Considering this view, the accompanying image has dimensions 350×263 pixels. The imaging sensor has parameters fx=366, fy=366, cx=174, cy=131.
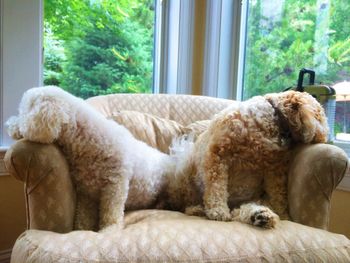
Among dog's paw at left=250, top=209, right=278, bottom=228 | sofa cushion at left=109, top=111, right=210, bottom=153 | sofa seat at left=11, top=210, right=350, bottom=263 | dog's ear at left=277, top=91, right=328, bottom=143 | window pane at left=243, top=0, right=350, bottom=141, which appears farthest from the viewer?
window pane at left=243, top=0, right=350, bottom=141

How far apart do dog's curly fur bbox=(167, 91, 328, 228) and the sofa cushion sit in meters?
0.42

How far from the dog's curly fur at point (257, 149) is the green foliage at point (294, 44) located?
97 cm

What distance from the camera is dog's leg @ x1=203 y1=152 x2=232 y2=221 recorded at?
1381 millimetres

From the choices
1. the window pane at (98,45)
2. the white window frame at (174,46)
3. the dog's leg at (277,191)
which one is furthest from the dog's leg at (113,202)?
the white window frame at (174,46)

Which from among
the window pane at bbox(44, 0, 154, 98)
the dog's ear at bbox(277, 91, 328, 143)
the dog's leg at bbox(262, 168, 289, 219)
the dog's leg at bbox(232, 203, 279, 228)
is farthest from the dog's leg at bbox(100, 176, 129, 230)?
the window pane at bbox(44, 0, 154, 98)

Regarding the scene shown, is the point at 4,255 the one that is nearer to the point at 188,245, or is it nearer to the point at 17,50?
the point at 17,50

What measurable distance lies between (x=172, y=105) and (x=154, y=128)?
26 centimetres

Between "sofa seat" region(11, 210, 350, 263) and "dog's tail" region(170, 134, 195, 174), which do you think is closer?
"sofa seat" region(11, 210, 350, 263)

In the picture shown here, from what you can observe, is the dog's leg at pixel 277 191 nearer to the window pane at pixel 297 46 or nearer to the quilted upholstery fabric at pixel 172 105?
the quilted upholstery fabric at pixel 172 105

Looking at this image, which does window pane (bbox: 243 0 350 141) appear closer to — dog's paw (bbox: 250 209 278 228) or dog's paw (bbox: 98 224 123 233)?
dog's paw (bbox: 250 209 278 228)

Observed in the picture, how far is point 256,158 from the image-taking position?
143 centimetres

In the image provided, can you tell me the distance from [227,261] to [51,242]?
514 mm

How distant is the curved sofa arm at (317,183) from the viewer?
1.29m

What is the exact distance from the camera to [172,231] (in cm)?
113
